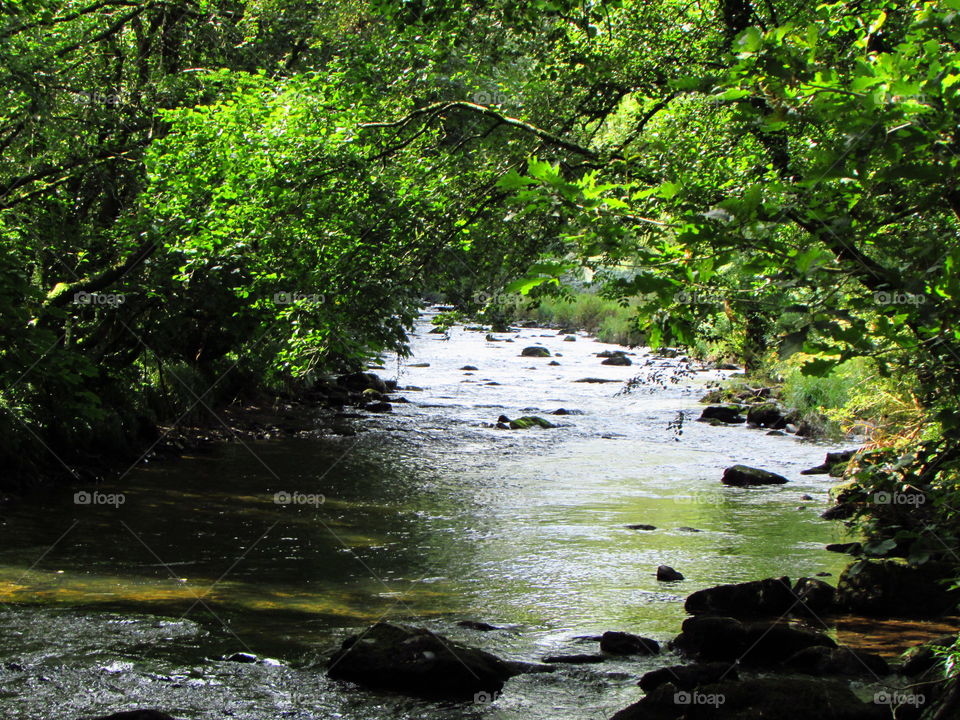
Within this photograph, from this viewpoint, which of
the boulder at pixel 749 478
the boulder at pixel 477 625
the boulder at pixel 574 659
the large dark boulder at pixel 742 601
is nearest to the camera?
the boulder at pixel 574 659

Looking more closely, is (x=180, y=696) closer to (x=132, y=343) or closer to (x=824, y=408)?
(x=132, y=343)

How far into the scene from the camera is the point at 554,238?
868 centimetres

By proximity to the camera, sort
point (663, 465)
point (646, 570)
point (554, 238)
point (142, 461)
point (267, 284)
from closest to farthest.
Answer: point (554, 238) → point (646, 570) → point (267, 284) → point (142, 461) → point (663, 465)

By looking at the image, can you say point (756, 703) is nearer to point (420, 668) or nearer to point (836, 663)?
point (836, 663)

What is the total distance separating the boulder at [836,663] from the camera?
7.03m

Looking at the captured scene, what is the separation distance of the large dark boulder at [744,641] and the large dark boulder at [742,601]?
88 cm

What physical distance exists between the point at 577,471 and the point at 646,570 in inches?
212

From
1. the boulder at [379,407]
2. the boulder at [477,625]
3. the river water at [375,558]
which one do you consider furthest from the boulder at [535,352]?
the boulder at [477,625]

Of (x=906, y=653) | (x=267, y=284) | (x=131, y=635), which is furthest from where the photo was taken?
(x=267, y=284)

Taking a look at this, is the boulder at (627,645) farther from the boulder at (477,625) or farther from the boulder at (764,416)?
the boulder at (764,416)

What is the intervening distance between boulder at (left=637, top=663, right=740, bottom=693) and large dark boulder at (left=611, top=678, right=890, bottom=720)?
1.36ft

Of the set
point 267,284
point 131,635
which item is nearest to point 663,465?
point 267,284

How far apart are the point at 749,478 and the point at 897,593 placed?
227 inches

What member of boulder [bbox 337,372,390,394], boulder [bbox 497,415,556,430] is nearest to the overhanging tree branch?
boulder [bbox 497,415,556,430]
